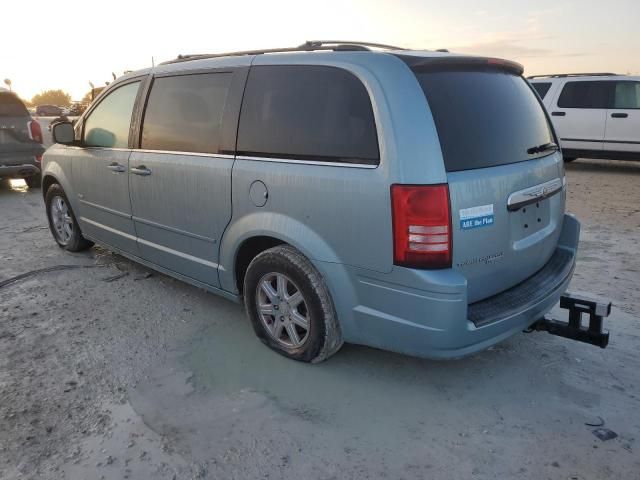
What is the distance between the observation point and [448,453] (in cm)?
246

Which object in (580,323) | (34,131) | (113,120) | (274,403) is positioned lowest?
(274,403)

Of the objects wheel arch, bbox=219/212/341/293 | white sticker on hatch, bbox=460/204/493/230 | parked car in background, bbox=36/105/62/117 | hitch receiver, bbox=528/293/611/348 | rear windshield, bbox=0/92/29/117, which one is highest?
parked car in background, bbox=36/105/62/117

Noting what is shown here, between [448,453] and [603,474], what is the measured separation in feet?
2.14

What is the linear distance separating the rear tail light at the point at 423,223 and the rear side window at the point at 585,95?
1012cm

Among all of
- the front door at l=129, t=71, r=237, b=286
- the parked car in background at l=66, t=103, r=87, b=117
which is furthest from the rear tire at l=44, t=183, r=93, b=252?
the parked car in background at l=66, t=103, r=87, b=117

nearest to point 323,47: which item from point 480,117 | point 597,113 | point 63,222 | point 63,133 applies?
point 480,117

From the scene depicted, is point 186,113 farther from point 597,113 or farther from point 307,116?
point 597,113

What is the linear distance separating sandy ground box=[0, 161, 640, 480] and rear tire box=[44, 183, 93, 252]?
1.32 meters

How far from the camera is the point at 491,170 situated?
8.96 ft

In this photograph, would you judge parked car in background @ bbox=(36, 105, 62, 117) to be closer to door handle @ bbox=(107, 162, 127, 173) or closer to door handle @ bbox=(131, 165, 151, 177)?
door handle @ bbox=(107, 162, 127, 173)

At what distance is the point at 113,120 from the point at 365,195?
2.88 metres

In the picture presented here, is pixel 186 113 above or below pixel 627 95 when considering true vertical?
above

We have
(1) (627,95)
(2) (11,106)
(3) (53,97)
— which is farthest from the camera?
(3) (53,97)

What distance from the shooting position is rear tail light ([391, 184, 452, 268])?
2.51 metres
